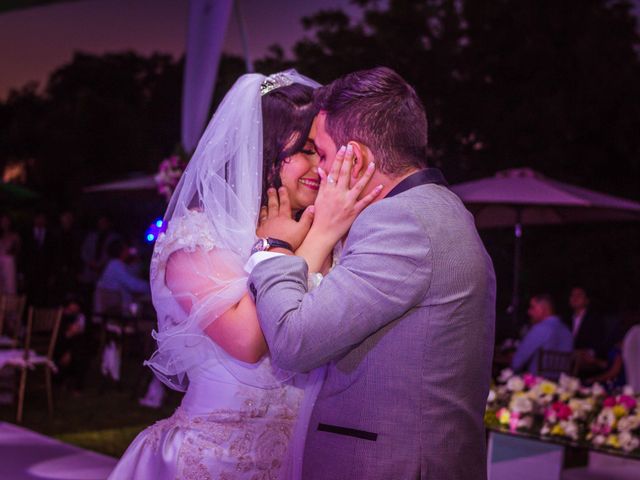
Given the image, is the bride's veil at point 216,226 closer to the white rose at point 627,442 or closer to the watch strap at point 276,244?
the watch strap at point 276,244

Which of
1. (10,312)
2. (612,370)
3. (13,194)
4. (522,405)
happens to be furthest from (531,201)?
(13,194)

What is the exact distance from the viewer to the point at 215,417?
2.48 metres

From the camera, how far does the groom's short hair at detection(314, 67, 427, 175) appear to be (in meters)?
1.97

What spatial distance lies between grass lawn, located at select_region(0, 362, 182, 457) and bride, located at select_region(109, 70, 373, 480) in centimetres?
393

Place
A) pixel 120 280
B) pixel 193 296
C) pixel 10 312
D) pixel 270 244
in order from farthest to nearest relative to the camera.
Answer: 1. pixel 120 280
2. pixel 10 312
3. pixel 193 296
4. pixel 270 244

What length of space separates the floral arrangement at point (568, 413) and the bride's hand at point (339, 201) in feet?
8.30

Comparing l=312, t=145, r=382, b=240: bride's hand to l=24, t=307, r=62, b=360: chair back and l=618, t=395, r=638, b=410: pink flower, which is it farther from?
l=24, t=307, r=62, b=360: chair back

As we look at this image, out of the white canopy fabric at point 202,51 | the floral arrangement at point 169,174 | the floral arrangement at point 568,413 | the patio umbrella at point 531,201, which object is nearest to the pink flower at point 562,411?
the floral arrangement at point 568,413

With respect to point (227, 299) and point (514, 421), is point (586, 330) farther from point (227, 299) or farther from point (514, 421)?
point (227, 299)

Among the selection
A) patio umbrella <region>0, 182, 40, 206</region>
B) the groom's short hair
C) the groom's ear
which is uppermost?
patio umbrella <region>0, 182, 40, 206</region>

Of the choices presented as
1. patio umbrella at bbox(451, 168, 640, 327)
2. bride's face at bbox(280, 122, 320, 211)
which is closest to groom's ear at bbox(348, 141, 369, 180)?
bride's face at bbox(280, 122, 320, 211)

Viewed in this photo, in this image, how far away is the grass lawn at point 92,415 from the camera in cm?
666

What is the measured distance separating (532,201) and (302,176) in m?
5.78

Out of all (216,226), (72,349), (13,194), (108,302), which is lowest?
(72,349)
